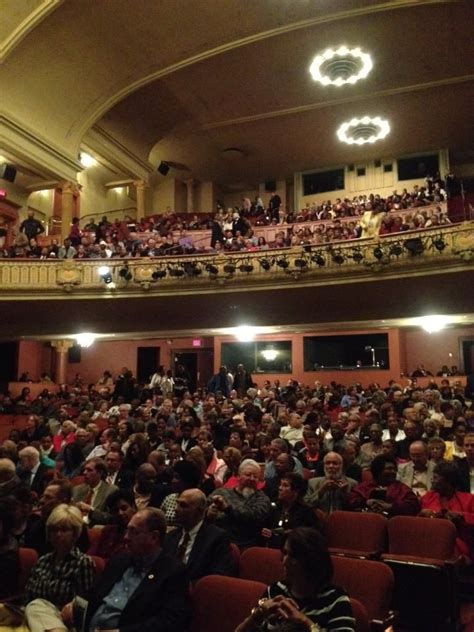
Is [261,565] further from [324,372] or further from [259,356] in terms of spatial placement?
[259,356]

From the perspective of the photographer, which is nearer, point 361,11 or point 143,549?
point 143,549

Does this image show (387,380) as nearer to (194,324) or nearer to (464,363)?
(464,363)

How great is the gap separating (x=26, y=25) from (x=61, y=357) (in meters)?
8.14

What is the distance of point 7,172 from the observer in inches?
545

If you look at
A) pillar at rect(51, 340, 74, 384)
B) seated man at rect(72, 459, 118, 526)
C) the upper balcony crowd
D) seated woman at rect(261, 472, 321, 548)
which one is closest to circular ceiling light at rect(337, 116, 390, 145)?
the upper balcony crowd

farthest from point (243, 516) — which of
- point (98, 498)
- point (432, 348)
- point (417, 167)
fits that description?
point (417, 167)

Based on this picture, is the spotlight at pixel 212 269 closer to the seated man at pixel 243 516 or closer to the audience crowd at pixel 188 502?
the audience crowd at pixel 188 502

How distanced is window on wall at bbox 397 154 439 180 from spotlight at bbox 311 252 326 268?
7.55 m

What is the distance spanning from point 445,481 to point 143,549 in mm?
2091

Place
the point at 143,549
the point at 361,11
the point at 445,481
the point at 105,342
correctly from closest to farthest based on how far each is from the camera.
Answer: the point at 143,549 < the point at 445,481 < the point at 361,11 < the point at 105,342

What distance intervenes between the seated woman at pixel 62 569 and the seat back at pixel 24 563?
8.5 inches

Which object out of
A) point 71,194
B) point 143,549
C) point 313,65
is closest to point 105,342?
point 71,194

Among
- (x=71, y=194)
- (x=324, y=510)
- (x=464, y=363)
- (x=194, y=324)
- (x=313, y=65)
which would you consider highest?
(x=313, y=65)

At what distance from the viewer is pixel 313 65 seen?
13000 millimetres
